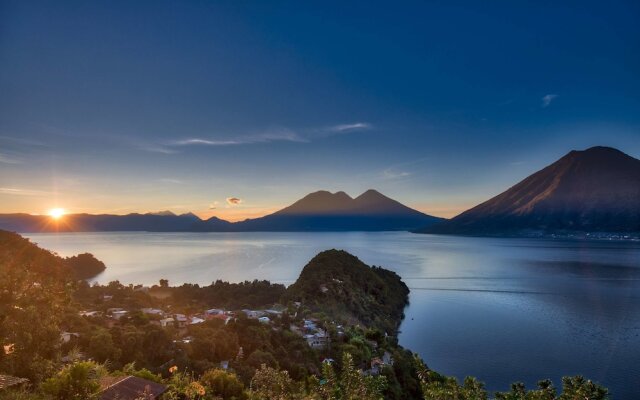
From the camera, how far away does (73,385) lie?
9383 mm

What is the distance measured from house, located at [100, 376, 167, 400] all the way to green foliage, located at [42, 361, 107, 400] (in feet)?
2.86

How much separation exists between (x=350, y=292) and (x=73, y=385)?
41985 mm

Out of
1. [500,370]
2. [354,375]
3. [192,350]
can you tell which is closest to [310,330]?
[192,350]

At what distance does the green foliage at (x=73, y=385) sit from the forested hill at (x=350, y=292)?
1238 inches

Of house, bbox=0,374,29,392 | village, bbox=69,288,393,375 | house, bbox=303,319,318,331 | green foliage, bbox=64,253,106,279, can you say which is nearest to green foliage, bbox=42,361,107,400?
house, bbox=0,374,29,392

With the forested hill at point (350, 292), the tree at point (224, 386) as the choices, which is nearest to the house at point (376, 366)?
the forested hill at point (350, 292)

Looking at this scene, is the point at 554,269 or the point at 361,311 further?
the point at 554,269

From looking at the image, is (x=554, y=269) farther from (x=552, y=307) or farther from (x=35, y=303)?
(x=35, y=303)

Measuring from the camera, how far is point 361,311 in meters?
46.0

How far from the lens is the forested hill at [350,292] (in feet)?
143

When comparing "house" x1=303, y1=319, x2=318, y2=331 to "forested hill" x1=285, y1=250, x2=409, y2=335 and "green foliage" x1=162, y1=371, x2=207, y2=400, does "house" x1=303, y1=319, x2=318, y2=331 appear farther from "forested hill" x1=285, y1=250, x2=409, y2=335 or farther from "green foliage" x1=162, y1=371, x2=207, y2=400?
A: "green foliage" x1=162, y1=371, x2=207, y2=400

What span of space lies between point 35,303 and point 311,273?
41513 mm

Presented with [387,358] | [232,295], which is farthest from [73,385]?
[232,295]

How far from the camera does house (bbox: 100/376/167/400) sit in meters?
10.5
